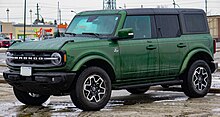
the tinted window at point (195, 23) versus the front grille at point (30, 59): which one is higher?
the tinted window at point (195, 23)

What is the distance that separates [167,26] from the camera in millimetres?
9844

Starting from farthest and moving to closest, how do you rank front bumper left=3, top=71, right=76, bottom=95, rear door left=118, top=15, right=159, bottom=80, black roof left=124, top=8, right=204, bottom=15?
black roof left=124, top=8, right=204, bottom=15, rear door left=118, top=15, right=159, bottom=80, front bumper left=3, top=71, right=76, bottom=95

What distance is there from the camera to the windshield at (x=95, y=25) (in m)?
9.03

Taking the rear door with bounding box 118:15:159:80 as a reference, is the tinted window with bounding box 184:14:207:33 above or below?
above

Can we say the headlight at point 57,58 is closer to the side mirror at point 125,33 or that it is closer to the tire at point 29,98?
the side mirror at point 125,33

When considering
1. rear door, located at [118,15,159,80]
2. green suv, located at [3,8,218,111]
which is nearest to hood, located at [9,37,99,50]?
green suv, located at [3,8,218,111]

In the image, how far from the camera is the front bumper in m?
7.90

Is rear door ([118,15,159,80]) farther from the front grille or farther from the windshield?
the front grille

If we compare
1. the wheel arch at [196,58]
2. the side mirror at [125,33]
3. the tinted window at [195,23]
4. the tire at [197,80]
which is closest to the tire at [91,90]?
the side mirror at [125,33]

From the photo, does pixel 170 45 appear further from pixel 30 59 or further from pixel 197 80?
pixel 30 59

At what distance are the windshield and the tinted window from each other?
179 centimetres

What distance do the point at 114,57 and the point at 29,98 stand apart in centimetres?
181

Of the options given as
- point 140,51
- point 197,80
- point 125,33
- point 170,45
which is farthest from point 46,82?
point 197,80

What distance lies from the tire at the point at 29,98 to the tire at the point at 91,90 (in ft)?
4.08
